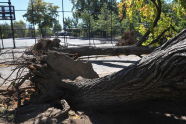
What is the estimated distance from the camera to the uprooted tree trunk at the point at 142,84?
263cm

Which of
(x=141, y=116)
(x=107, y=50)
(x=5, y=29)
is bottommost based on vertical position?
(x=141, y=116)

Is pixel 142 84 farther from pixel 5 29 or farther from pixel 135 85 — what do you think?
pixel 5 29

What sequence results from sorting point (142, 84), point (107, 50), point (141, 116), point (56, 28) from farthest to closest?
point (56, 28), point (107, 50), point (141, 116), point (142, 84)

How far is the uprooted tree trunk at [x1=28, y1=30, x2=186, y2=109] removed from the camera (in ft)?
8.64

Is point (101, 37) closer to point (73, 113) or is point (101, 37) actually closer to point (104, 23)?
point (104, 23)

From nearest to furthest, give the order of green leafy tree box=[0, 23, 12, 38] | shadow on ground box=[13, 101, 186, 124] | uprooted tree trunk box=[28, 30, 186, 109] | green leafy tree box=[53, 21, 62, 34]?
uprooted tree trunk box=[28, 30, 186, 109] → shadow on ground box=[13, 101, 186, 124] → green leafy tree box=[53, 21, 62, 34] → green leafy tree box=[0, 23, 12, 38]

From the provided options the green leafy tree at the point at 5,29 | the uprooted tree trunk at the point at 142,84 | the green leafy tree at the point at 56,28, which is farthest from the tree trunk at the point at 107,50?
the green leafy tree at the point at 5,29

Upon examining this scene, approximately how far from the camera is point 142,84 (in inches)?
118

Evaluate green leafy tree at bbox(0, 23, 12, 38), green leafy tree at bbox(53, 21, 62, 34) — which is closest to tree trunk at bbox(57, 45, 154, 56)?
green leafy tree at bbox(53, 21, 62, 34)

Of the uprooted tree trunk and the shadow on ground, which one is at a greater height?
the uprooted tree trunk

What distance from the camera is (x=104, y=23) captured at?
25.2m

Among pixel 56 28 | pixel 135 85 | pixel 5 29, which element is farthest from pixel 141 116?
pixel 5 29

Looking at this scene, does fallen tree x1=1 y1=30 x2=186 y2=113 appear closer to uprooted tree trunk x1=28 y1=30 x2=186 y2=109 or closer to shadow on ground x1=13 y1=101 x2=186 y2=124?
uprooted tree trunk x1=28 y1=30 x2=186 y2=109

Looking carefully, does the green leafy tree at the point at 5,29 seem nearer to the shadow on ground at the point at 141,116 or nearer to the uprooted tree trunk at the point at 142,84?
the uprooted tree trunk at the point at 142,84
